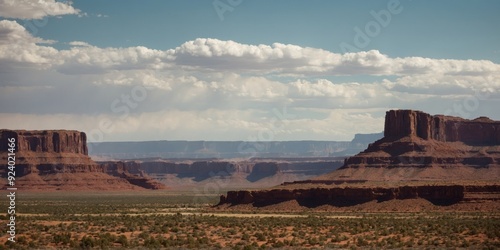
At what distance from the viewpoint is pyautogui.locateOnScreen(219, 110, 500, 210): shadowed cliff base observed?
96.8 m

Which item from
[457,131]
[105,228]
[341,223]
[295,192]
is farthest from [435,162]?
[105,228]

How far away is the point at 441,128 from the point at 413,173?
103 ft

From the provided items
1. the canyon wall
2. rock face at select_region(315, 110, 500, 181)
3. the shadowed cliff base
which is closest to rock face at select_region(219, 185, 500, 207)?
the shadowed cliff base

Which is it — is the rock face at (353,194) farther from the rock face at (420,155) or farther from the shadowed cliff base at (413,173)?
the rock face at (420,155)

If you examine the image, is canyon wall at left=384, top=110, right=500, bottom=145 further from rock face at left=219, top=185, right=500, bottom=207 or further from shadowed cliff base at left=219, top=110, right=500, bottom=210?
rock face at left=219, top=185, right=500, bottom=207

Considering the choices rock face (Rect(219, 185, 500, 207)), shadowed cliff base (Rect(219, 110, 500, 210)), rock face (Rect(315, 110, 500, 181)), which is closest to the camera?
rock face (Rect(219, 185, 500, 207))

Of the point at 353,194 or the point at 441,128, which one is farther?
the point at 441,128

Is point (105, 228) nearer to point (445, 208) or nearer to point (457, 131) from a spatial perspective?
point (445, 208)

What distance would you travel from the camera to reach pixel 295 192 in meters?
106

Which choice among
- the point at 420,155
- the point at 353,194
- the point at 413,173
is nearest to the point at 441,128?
the point at 420,155

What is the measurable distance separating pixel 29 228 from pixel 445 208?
165 ft

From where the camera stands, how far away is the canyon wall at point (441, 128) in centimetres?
14612

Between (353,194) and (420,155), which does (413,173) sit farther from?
(353,194)

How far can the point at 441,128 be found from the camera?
16300cm
